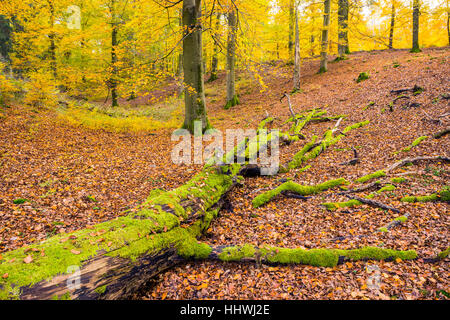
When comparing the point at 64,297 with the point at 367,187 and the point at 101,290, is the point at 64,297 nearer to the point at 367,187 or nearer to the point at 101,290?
the point at 101,290

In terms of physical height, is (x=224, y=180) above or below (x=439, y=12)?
below

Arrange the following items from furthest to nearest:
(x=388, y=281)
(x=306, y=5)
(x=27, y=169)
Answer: (x=306, y=5)
(x=27, y=169)
(x=388, y=281)

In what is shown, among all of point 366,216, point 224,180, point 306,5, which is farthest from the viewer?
point 306,5

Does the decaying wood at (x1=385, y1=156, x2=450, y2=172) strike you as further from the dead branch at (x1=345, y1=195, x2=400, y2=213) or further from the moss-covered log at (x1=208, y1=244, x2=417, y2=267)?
the moss-covered log at (x1=208, y1=244, x2=417, y2=267)

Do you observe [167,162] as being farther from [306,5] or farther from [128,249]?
[306,5]

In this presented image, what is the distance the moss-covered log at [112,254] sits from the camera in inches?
105

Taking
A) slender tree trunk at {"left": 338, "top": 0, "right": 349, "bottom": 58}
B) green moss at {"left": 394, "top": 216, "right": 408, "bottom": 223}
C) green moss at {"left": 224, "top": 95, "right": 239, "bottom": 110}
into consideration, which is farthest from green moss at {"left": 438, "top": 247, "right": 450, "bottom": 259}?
slender tree trunk at {"left": 338, "top": 0, "right": 349, "bottom": 58}

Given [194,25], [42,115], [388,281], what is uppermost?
[194,25]

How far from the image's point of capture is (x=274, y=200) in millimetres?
6164

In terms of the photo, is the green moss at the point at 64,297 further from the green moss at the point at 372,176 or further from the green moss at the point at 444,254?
the green moss at the point at 372,176

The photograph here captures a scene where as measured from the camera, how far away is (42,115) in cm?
1185

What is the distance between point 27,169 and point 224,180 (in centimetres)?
572

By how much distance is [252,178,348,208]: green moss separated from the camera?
6040 millimetres

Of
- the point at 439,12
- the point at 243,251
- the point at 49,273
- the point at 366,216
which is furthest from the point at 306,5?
the point at 49,273
